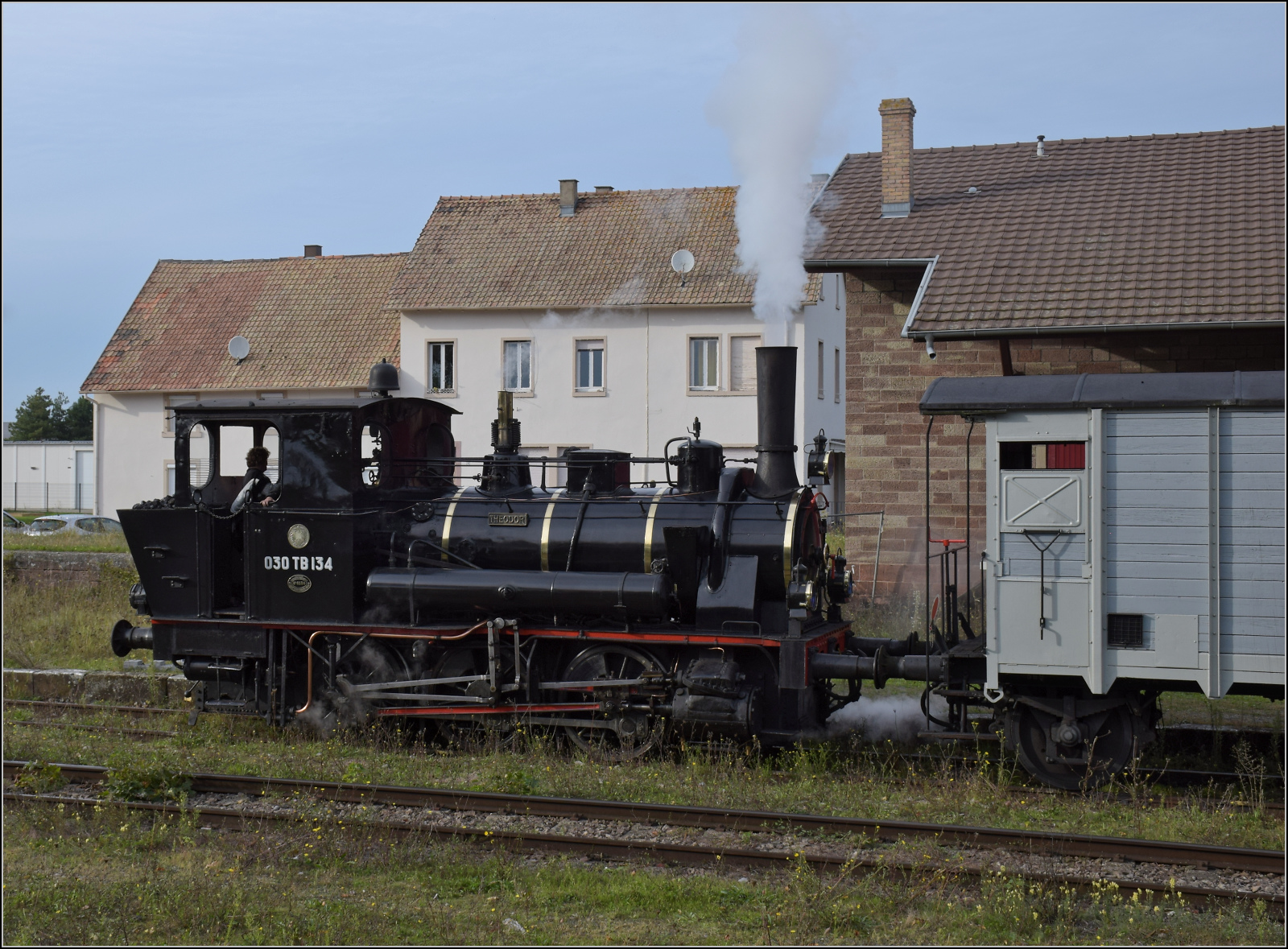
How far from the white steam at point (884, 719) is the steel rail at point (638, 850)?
3.00 metres

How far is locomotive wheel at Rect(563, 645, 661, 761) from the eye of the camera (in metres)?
9.20

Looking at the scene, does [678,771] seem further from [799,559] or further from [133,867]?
[133,867]

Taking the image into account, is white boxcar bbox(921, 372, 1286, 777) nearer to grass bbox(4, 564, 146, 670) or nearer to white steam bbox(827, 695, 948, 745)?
white steam bbox(827, 695, 948, 745)

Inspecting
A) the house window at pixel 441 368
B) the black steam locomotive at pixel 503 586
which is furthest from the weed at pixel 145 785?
the house window at pixel 441 368

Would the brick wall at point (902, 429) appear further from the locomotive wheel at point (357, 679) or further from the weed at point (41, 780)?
the weed at point (41, 780)

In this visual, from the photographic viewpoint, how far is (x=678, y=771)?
8.73 metres

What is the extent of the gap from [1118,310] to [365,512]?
7.90m

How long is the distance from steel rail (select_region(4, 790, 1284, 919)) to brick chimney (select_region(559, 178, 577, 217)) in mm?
21238

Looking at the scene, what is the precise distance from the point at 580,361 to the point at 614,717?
18.3 metres

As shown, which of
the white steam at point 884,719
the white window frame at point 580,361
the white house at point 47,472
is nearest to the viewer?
the white steam at point 884,719

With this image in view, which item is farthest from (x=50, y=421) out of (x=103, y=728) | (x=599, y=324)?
(x=103, y=728)

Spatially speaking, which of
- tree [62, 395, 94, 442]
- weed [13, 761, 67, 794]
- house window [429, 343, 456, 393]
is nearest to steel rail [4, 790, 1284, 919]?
weed [13, 761, 67, 794]

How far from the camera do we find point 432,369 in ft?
90.5

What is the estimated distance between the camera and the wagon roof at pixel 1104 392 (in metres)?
7.34
